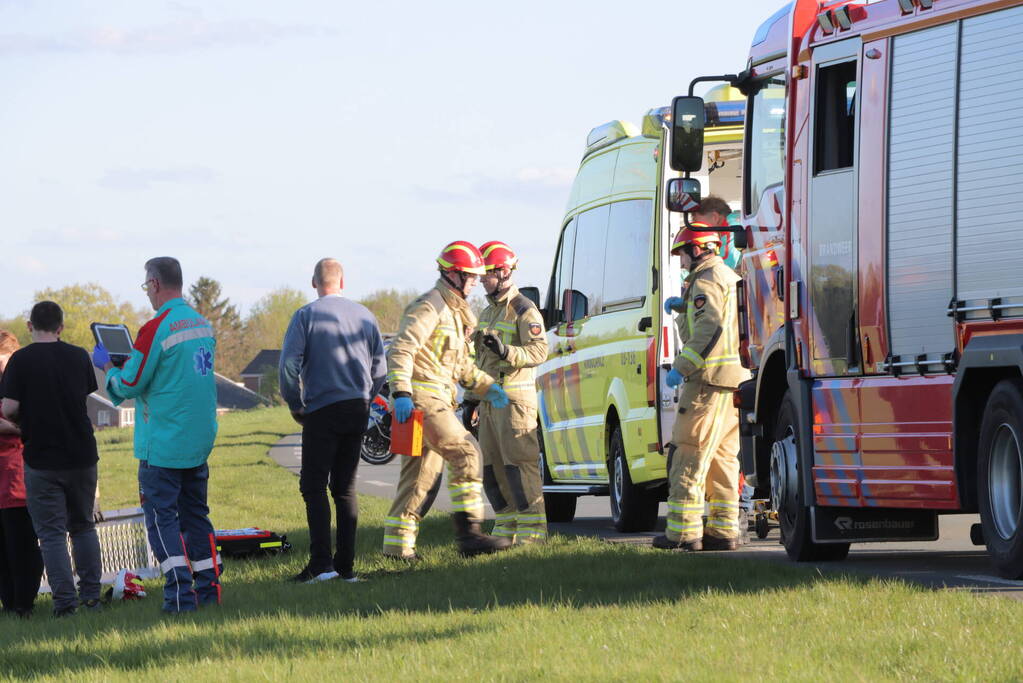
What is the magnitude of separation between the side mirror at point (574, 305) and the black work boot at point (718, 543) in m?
3.38

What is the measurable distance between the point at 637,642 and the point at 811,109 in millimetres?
4262

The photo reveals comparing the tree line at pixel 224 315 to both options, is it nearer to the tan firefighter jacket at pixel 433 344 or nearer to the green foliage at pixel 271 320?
the green foliage at pixel 271 320

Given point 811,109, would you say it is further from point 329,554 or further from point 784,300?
point 329,554

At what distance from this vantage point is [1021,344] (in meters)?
7.70

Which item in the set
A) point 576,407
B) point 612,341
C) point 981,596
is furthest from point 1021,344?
point 576,407

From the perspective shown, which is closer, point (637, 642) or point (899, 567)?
point (637, 642)

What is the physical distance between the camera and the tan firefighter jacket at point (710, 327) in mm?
10891

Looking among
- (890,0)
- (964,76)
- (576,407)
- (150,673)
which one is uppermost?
(890,0)

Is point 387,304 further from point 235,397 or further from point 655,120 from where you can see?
point 655,120

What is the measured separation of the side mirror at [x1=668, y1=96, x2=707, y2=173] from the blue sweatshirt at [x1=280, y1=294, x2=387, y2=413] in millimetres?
2216

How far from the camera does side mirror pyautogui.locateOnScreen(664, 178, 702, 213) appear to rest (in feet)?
35.2

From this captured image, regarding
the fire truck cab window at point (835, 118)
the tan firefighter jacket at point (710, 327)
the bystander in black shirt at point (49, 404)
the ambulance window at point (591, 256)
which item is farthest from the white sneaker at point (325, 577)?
the ambulance window at point (591, 256)

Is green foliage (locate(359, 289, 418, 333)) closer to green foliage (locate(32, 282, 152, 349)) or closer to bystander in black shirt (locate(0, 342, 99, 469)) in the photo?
green foliage (locate(32, 282, 152, 349))

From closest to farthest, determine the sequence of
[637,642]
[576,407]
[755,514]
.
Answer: [637,642], [755,514], [576,407]
